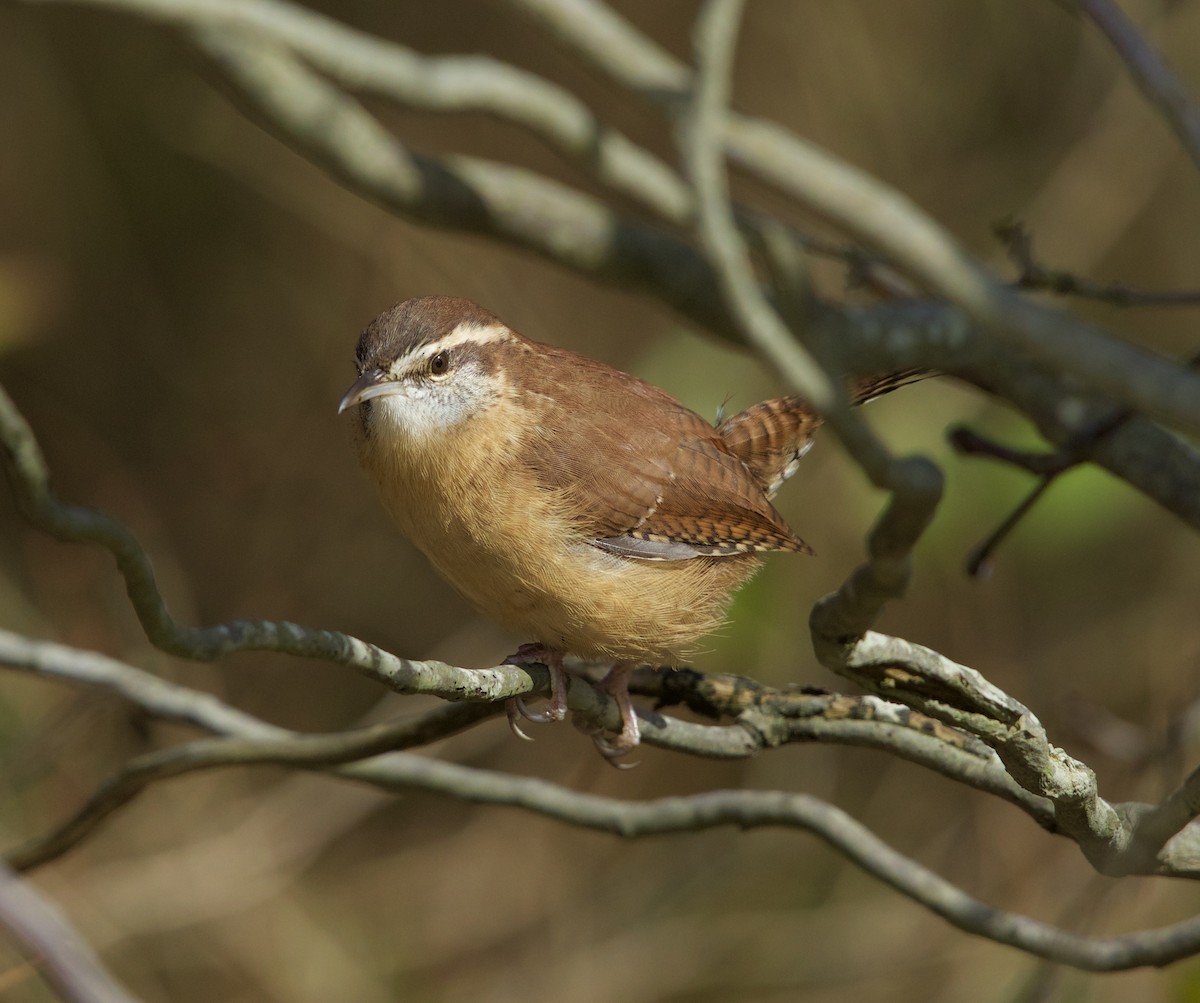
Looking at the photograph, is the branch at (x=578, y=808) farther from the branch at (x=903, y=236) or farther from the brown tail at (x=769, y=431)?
the brown tail at (x=769, y=431)

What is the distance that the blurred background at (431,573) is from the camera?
5859mm

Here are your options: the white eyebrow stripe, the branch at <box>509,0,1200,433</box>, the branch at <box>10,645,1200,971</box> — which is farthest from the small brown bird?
the branch at <box>509,0,1200,433</box>

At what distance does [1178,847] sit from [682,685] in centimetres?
118

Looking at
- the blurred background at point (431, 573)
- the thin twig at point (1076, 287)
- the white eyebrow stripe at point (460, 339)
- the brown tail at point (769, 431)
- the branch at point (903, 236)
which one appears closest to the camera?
the branch at point (903, 236)

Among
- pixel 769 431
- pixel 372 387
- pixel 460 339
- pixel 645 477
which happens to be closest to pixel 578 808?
pixel 645 477

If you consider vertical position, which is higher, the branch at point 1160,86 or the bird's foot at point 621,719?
the branch at point 1160,86

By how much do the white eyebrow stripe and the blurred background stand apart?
5.07 ft

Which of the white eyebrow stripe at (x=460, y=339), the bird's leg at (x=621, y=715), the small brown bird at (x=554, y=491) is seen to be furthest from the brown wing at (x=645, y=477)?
the bird's leg at (x=621, y=715)

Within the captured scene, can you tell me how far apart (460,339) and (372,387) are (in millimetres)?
323

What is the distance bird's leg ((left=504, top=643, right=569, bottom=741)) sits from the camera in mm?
3311

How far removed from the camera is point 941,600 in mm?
6715

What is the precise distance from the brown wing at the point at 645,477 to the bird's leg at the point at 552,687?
0.34m

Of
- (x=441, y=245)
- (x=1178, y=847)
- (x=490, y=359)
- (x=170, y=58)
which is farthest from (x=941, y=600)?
(x=170, y=58)

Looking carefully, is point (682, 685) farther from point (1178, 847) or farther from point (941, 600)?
point (941, 600)
